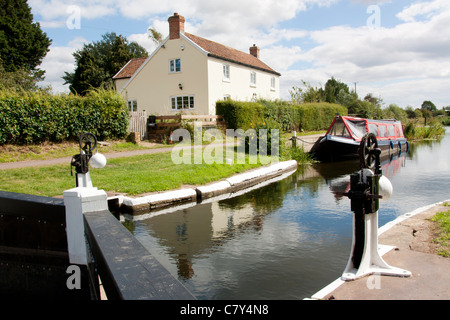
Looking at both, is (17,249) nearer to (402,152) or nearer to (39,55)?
(402,152)

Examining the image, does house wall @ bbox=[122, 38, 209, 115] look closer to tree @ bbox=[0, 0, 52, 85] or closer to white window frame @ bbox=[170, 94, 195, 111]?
white window frame @ bbox=[170, 94, 195, 111]

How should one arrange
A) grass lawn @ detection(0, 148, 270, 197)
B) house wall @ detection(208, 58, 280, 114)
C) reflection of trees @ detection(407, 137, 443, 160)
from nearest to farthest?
1. grass lawn @ detection(0, 148, 270, 197)
2. reflection of trees @ detection(407, 137, 443, 160)
3. house wall @ detection(208, 58, 280, 114)

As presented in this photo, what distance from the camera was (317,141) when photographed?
69.6 feet

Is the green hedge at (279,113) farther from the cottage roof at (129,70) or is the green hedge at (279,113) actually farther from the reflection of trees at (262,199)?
the cottage roof at (129,70)

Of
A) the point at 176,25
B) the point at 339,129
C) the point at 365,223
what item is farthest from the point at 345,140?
the point at 365,223

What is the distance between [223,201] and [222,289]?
206 inches

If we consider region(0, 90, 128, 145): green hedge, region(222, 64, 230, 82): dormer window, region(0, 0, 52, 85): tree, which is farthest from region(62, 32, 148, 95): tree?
region(0, 90, 128, 145): green hedge

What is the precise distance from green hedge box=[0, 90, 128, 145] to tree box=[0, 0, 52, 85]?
70.1 feet

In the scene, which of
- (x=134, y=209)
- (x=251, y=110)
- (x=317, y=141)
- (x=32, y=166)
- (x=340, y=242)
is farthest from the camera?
(x=251, y=110)

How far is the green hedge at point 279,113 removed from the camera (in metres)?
22.6

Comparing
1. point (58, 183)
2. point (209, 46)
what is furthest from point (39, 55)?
point (58, 183)

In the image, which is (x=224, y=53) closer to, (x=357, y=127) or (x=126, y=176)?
(x=357, y=127)

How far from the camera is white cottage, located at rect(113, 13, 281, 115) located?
26453 mm

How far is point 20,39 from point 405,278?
41195 mm
